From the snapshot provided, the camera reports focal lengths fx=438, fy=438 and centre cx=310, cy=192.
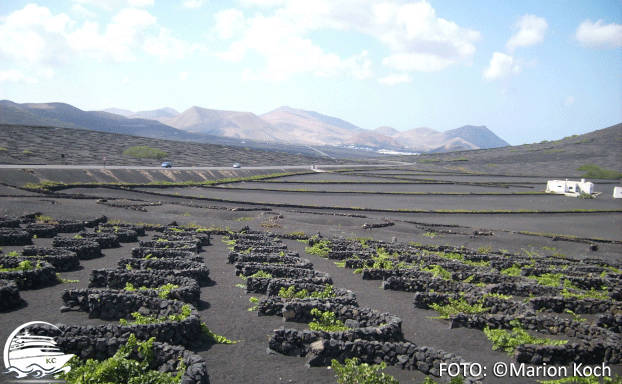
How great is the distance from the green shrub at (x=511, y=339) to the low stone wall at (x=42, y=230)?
26.3 meters

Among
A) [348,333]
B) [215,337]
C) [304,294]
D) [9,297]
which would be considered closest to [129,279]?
[9,297]

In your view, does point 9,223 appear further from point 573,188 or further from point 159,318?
point 573,188

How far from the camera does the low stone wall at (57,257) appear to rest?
19703 millimetres

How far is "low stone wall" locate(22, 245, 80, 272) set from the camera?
1970 centimetres

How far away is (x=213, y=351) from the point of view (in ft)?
40.3

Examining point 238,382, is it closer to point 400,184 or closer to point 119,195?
point 119,195

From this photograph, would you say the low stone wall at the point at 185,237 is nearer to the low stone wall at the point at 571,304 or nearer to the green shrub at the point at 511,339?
the green shrub at the point at 511,339

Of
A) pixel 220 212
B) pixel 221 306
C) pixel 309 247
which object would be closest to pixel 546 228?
pixel 309 247

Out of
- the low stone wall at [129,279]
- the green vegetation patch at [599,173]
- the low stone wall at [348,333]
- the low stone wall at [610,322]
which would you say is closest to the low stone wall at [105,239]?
the low stone wall at [129,279]

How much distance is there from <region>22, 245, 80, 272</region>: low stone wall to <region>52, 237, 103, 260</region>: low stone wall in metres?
1.26

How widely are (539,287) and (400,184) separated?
63096 mm

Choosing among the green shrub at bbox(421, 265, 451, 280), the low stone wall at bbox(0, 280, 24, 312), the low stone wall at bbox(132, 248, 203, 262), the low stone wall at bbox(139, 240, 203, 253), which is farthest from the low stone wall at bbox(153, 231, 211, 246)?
the green shrub at bbox(421, 265, 451, 280)

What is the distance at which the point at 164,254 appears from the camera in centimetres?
2242

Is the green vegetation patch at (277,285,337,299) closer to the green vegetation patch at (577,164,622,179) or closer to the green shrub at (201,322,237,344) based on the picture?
the green shrub at (201,322,237,344)
